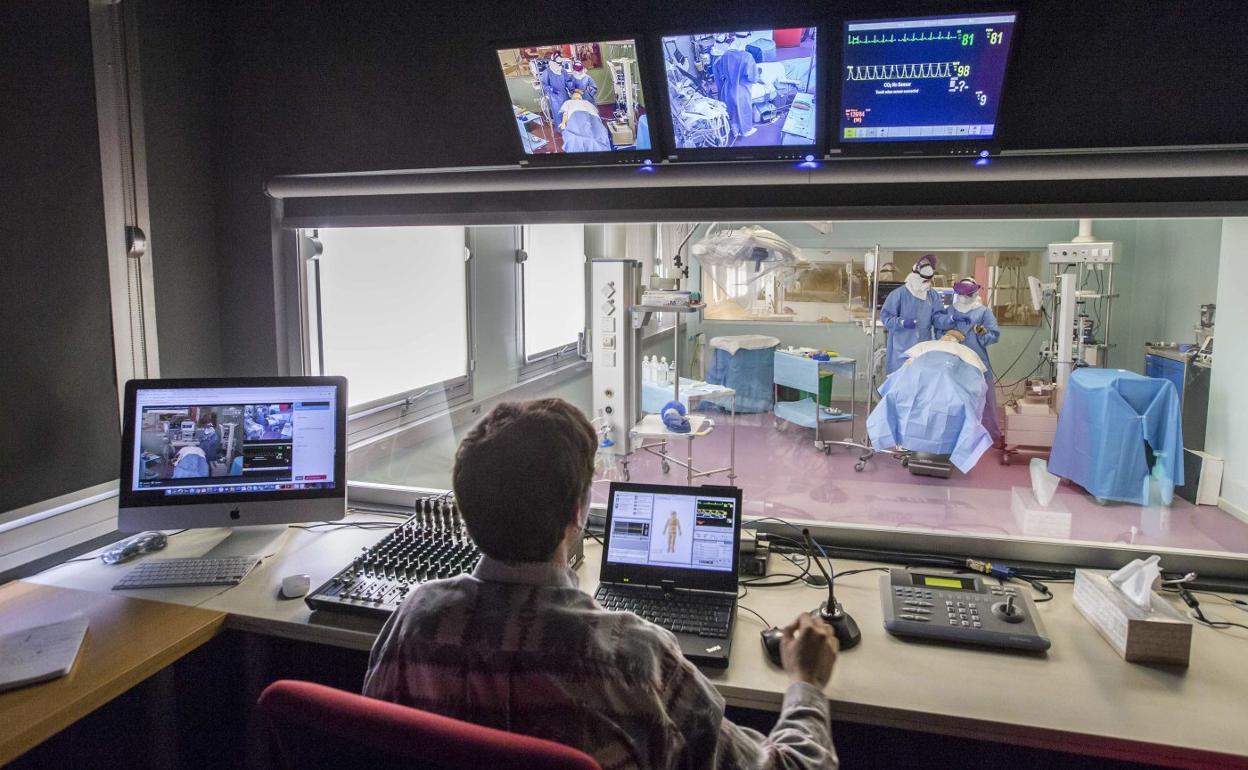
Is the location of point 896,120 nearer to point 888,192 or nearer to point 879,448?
point 888,192

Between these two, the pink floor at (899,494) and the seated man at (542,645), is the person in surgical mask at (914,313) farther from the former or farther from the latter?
the seated man at (542,645)

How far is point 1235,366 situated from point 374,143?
14.4 ft

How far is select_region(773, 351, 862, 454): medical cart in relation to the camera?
5.77 metres

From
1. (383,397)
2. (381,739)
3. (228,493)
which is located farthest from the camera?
(383,397)

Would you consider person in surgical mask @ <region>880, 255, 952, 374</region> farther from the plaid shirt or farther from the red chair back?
the red chair back

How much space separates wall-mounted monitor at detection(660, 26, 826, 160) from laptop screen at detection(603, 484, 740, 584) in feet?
2.79

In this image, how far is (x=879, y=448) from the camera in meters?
5.13

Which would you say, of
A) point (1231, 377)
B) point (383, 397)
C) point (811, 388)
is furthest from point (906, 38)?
point (811, 388)

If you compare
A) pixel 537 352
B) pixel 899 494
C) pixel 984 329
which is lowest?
pixel 899 494

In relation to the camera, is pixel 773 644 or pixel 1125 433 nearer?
pixel 773 644

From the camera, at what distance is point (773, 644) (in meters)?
1.49

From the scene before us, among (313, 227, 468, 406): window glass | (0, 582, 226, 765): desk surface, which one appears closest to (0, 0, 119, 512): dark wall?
(0, 582, 226, 765): desk surface

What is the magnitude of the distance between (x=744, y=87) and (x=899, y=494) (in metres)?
3.41

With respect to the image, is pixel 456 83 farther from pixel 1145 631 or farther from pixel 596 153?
pixel 1145 631
